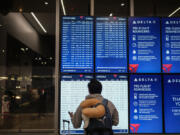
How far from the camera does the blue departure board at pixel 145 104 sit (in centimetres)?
573

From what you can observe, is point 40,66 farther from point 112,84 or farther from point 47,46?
point 112,84

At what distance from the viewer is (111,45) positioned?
587 cm

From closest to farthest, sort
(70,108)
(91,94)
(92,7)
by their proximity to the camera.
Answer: (91,94) < (70,108) < (92,7)

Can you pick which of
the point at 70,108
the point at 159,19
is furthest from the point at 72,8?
the point at 70,108

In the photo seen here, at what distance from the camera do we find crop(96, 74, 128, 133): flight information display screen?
5.76m

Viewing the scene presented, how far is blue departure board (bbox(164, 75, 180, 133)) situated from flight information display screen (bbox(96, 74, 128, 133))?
1.04 metres

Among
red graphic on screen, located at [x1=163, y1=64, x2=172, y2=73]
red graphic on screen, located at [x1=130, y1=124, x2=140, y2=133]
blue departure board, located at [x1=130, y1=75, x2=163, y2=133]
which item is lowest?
red graphic on screen, located at [x1=130, y1=124, x2=140, y2=133]

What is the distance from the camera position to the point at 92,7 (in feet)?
21.3

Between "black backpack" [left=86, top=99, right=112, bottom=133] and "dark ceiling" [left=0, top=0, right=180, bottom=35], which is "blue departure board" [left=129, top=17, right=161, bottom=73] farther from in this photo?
"black backpack" [left=86, top=99, right=112, bottom=133]

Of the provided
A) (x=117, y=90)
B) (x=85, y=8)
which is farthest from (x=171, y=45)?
(x=85, y=8)

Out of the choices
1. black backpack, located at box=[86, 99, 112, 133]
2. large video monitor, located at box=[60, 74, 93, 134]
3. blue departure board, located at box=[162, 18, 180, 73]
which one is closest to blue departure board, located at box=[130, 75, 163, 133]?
blue departure board, located at box=[162, 18, 180, 73]

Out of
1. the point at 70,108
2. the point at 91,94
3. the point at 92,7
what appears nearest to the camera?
the point at 91,94

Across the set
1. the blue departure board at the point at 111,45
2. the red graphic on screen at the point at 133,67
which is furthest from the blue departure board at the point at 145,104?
the blue departure board at the point at 111,45

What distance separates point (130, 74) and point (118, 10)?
2055 mm
